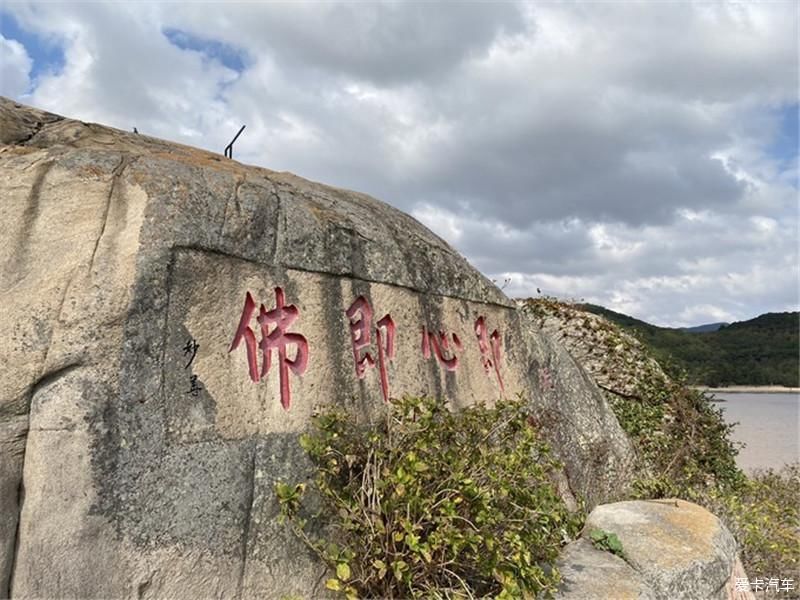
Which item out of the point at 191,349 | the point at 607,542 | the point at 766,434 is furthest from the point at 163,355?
the point at 766,434

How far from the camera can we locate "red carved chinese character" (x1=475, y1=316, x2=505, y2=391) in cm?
629

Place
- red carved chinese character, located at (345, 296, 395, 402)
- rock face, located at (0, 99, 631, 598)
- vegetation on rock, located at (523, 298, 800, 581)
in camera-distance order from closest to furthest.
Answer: rock face, located at (0, 99, 631, 598) → red carved chinese character, located at (345, 296, 395, 402) → vegetation on rock, located at (523, 298, 800, 581)

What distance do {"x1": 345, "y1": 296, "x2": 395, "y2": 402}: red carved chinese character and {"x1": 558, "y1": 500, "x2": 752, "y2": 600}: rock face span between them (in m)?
1.87

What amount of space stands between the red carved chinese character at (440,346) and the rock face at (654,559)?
1.73 m

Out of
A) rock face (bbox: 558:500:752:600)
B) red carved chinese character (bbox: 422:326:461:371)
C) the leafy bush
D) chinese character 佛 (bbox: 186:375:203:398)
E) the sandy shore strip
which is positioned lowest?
rock face (bbox: 558:500:752:600)

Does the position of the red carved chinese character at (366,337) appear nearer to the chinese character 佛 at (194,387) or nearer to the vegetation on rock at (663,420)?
the chinese character 佛 at (194,387)

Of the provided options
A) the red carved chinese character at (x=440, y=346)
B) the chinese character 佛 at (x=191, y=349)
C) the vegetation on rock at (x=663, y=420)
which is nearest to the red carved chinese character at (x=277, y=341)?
the chinese character 佛 at (x=191, y=349)

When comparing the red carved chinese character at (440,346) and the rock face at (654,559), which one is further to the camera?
the red carved chinese character at (440,346)

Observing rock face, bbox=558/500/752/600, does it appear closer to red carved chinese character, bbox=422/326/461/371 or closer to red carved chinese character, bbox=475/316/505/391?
red carved chinese character, bbox=475/316/505/391

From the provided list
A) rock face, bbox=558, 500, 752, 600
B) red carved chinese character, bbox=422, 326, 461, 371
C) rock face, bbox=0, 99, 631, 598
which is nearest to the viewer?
rock face, bbox=0, 99, 631, 598

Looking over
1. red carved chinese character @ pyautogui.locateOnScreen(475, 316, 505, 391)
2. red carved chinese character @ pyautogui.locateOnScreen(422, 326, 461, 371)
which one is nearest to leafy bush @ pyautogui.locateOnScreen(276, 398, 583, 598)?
red carved chinese character @ pyautogui.locateOnScreen(422, 326, 461, 371)

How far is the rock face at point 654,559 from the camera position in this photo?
458cm

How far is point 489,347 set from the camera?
6.42 m

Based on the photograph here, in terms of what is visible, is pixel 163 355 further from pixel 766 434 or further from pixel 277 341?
pixel 766 434
